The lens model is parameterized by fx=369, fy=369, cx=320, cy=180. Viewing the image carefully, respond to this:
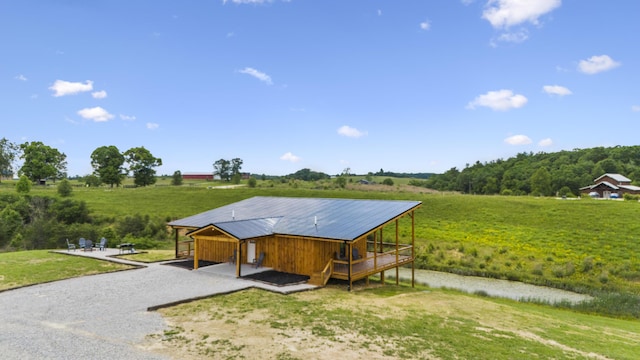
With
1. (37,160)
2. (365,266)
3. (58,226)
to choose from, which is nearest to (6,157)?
(37,160)

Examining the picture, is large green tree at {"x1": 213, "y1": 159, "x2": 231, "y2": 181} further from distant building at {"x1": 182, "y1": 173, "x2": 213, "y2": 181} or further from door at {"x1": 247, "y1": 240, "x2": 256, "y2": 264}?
door at {"x1": 247, "y1": 240, "x2": 256, "y2": 264}

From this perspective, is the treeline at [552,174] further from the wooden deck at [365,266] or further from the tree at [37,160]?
the tree at [37,160]

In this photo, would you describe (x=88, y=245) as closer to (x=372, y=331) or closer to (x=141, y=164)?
(x=372, y=331)

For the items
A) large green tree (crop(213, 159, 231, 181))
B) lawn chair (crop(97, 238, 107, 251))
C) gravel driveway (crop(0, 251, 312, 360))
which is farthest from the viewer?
large green tree (crop(213, 159, 231, 181))

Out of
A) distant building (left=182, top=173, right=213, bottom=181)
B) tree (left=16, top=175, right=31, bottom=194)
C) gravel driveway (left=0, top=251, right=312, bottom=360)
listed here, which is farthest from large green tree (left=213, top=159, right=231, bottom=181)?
gravel driveway (left=0, top=251, right=312, bottom=360)

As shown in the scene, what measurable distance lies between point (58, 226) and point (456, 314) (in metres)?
33.6

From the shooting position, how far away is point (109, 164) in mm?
64812

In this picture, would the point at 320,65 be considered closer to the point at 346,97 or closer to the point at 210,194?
the point at 346,97

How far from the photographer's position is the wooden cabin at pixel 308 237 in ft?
50.4

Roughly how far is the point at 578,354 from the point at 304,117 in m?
37.3

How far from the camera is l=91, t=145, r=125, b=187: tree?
63719mm

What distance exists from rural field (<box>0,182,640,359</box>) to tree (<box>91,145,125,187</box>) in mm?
48577

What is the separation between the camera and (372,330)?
31.3ft

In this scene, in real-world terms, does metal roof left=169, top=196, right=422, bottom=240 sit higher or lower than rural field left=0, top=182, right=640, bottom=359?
higher
